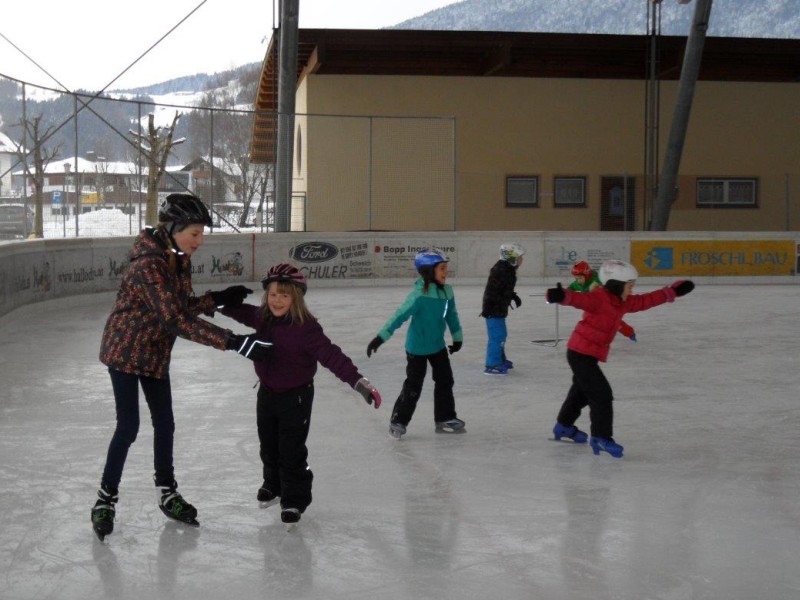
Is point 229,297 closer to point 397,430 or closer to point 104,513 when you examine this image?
point 104,513

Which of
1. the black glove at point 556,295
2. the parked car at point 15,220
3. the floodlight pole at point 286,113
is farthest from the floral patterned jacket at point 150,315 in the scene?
the floodlight pole at point 286,113

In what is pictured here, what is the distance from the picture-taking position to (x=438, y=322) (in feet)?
25.4

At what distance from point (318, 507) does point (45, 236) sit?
39.1 ft

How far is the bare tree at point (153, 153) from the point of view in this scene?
1997cm

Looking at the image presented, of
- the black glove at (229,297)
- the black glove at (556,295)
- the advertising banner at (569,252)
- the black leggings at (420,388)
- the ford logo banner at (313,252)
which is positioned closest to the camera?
the black glove at (229,297)

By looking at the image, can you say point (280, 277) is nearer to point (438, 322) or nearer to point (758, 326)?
point (438, 322)

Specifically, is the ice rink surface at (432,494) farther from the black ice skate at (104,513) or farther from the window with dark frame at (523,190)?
the window with dark frame at (523,190)

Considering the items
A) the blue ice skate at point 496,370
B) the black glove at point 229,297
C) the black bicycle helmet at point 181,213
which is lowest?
the blue ice skate at point 496,370

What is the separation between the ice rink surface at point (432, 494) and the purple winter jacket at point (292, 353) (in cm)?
71

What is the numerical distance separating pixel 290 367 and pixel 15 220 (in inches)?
429

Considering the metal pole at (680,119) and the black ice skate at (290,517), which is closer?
the black ice skate at (290,517)

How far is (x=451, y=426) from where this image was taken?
25.9ft

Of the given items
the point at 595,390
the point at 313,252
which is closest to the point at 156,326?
the point at 595,390

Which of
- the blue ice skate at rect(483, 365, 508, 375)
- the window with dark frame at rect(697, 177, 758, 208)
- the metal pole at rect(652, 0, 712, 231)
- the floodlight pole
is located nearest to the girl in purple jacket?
the blue ice skate at rect(483, 365, 508, 375)
